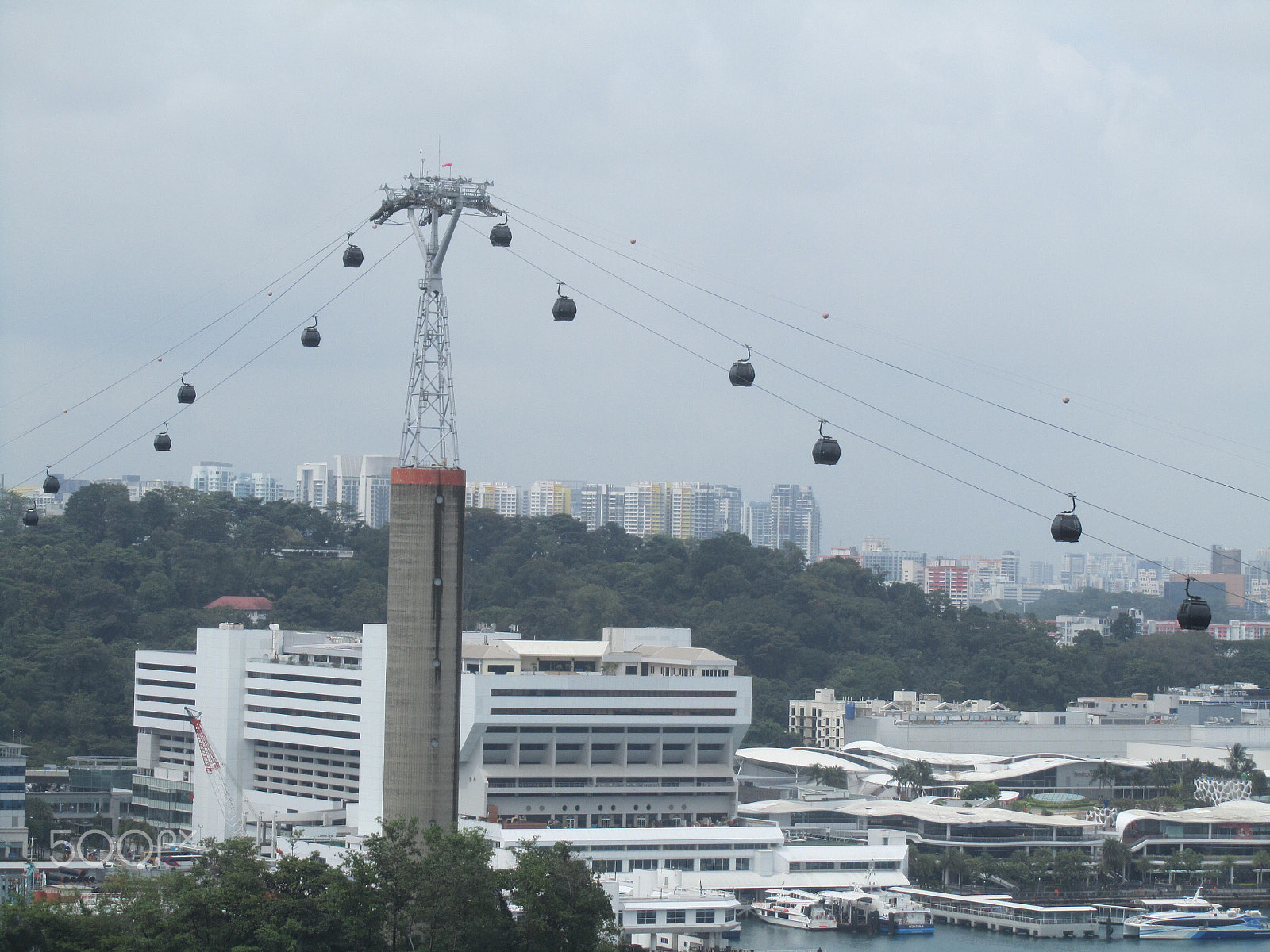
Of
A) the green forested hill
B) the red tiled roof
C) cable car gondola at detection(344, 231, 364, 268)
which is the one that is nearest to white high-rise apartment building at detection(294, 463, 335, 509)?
the green forested hill

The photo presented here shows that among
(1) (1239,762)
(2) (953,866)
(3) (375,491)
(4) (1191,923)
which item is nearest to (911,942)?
(2) (953,866)

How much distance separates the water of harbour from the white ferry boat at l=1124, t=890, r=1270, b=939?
310 mm

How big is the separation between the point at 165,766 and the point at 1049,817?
94.2 ft

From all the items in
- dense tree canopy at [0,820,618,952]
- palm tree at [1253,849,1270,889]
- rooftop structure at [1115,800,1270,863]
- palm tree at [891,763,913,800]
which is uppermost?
dense tree canopy at [0,820,618,952]

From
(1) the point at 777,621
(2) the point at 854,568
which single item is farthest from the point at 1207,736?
(2) the point at 854,568

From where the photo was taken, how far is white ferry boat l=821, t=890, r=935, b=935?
166 ft

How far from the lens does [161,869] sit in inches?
1690

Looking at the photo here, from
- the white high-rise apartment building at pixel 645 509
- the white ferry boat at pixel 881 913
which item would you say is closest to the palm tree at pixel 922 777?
the white ferry boat at pixel 881 913

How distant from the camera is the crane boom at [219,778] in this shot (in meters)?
56.6

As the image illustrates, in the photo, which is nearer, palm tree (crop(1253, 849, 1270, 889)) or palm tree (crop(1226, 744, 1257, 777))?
palm tree (crop(1253, 849, 1270, 889))

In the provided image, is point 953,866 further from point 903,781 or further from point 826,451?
point 826,451

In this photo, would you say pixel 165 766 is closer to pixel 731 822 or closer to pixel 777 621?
pixel 731 822

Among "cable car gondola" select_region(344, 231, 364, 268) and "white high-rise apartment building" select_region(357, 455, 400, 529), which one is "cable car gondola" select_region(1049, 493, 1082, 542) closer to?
"cable car gondola" select_region(344, 231, 364, 268)

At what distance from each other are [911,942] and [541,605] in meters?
45.3
